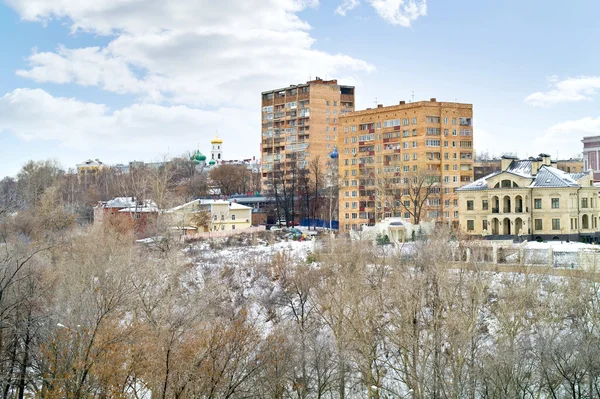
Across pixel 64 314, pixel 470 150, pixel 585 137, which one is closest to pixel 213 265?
pixel 64 314

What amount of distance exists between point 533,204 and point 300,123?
41.1m

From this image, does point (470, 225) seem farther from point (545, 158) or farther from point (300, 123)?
point (300, 123)

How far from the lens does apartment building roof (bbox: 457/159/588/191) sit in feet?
143

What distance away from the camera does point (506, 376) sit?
21375 millimetres

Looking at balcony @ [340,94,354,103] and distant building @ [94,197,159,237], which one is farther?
balcony @ [340,94,354,103]

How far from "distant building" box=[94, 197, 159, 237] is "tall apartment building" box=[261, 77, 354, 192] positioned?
77.9 feet

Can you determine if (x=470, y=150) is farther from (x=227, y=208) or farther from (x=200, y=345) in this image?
(x=200, y=345)

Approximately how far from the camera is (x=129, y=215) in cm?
5491

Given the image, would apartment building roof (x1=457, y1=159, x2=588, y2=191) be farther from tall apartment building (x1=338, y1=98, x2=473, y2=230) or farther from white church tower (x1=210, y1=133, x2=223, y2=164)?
white church tower (x1=210, y1=133, x2=223, y2=164)

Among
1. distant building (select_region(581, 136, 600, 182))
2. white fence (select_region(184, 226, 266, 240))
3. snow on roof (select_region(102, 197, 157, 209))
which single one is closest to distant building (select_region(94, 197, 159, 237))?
snow on roof (select_region(102, 197, 157, 209))

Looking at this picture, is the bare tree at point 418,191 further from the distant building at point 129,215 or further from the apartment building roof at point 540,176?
the distant building at point 129,215

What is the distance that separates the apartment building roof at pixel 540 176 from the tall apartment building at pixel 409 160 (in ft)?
29.5

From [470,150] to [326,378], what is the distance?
41.4 meters

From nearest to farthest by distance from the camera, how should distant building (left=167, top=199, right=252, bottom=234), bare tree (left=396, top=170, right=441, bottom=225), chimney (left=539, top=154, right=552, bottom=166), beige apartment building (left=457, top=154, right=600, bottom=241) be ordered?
1. beige apartment building (left=457, top=154, right=600, bottom=241)
2. chimney (left=539, top=154, right=552, bottom=166)
3. bare tree (left=396, top=170, right=441, bottom=225)
4. distant building (left=167, top=199, right=252, bottom=234)
